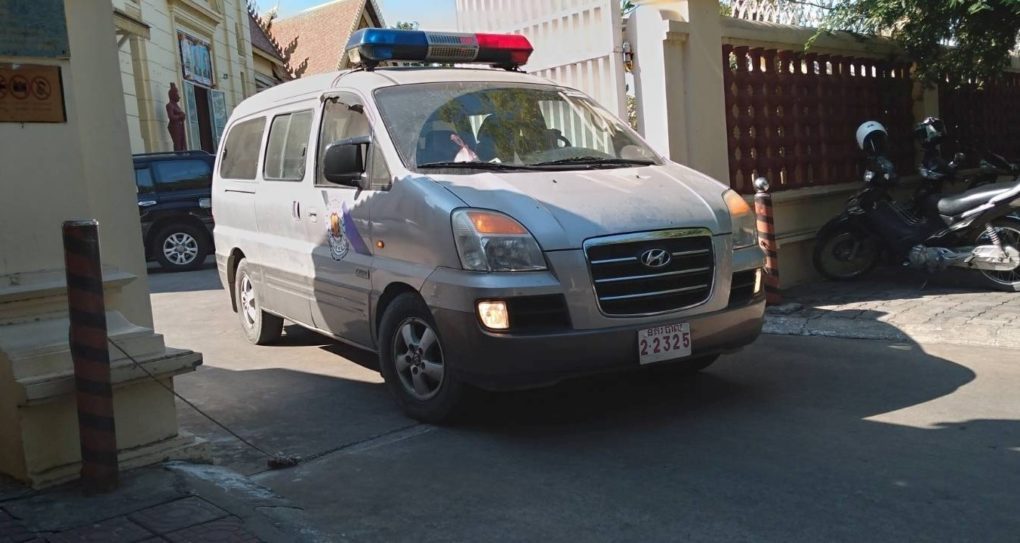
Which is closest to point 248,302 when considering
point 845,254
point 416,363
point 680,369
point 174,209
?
point 416,363

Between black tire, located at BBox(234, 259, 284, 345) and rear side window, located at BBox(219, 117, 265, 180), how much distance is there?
0.73m

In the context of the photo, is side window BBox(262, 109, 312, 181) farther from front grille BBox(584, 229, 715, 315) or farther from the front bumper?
front grille BBox(584, 229, 715, 315)

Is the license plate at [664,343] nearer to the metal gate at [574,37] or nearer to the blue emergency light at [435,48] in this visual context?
the blue emergency light at [435,48]

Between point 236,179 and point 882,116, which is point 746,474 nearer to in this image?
point 236,179

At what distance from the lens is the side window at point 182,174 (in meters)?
14.5

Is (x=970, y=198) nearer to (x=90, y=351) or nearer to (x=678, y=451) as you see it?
(x=678, y=451)

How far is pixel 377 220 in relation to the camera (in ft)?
17.8

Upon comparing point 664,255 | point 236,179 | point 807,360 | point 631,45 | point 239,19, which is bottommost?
point 807,360

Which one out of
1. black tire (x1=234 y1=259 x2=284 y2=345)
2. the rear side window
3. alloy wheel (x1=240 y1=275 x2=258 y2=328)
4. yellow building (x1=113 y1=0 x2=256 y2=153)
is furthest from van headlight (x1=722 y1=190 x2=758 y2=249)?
yellow building (x1=113 y1=0 x2=256 y2=153)

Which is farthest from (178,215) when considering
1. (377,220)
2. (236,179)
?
(377,220)

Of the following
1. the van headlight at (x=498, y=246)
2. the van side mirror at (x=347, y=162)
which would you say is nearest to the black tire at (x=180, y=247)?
the van side mirror at (x=347, y=162)

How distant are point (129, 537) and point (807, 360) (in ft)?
14.6

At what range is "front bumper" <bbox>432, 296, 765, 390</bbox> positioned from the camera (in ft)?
15.1

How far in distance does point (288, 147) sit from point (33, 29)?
2736 mm
